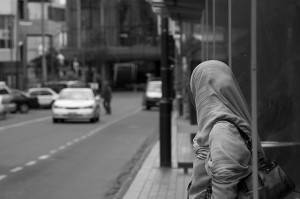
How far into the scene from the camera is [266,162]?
10.6ft

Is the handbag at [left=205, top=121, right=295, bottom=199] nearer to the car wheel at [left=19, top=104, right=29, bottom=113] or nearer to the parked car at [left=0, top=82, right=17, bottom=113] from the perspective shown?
the parked car at [left=0, top=82, right=17, bottom=113]

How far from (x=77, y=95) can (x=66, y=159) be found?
15.6 metres

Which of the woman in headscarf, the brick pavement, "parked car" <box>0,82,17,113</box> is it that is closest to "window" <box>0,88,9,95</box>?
"parked car" <box>0,82,17,113</box>

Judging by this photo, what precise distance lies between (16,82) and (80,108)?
3811 cm

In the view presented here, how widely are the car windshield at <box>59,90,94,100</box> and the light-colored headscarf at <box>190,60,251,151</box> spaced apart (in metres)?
26.7

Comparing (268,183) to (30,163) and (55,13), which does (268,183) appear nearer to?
(30,163)

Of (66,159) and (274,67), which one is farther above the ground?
(274,67)

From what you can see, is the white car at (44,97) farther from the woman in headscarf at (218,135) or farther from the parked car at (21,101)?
the woman in headscarf at (218,135)

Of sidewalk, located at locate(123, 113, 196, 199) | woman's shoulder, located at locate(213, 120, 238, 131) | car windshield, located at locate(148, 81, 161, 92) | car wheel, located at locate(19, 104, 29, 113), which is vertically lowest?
car wheel, located at locate(19, 104, 29, 113)

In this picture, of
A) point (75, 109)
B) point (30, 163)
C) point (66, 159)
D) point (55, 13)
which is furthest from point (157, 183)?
point (55, 13)

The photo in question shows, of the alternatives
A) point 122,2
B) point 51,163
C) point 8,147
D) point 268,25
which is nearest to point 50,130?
point 8,147

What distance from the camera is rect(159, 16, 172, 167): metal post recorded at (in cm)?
1284

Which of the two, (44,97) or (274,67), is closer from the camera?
(274,67)

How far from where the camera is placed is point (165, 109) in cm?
1309
